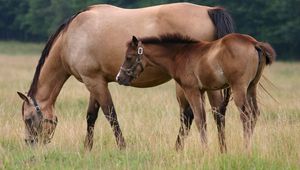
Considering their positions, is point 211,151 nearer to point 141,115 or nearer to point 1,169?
point 1,169

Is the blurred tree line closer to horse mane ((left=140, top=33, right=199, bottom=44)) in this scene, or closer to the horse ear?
the horse ear

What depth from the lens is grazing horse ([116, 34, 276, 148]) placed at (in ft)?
23.1

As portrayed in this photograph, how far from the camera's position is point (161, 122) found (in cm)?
930

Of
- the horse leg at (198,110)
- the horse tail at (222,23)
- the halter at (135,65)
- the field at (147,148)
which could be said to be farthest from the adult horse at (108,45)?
the horse leg at (198,110)

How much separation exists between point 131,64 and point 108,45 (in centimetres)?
69

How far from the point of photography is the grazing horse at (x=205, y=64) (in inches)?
277

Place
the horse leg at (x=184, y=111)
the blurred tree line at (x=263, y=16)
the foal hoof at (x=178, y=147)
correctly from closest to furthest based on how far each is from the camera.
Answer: the foal hoof at (x=178, y=147) → the horse leg at (x=184, y=111) → the blurred tree line at (x=263, y=16)

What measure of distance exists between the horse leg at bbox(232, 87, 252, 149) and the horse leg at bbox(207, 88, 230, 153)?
0.30 m

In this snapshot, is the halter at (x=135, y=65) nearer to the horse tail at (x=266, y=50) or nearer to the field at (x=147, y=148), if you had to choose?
the field at (x=147, y=148)

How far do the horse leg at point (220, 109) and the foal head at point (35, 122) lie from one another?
2.34 meters

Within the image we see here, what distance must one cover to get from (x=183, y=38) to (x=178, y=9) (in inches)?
23.3

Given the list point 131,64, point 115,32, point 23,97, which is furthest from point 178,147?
point 23,97

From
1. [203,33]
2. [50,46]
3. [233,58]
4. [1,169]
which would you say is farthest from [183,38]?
[1,169]

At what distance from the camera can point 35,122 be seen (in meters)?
8.75
